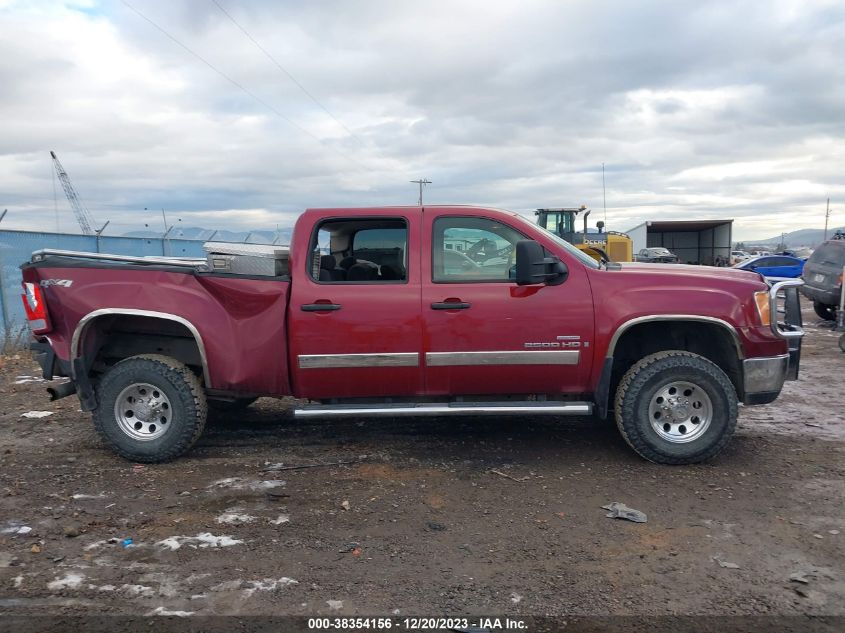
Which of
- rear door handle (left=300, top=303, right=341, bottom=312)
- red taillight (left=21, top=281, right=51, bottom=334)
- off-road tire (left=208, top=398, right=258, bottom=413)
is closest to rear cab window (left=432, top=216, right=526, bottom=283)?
rear door handle (left=300, top=303, right=341, bottom=312)

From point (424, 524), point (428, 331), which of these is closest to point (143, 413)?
point (428, 331)

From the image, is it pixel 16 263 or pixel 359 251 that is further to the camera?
pixel 16 263

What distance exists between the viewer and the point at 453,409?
16.2ft

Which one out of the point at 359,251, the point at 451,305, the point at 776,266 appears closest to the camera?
the point at 451,305

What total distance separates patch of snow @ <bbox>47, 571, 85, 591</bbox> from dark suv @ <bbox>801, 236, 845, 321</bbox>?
12287 millimetres

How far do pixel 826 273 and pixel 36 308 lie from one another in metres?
13.1

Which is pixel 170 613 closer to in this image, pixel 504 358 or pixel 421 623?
pixel 421 623

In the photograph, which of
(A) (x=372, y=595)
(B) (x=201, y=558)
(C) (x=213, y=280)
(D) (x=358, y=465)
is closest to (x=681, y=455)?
(D) (x=358, y=465)

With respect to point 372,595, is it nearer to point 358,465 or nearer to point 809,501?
point 358,465

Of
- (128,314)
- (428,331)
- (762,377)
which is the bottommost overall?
(762,377)

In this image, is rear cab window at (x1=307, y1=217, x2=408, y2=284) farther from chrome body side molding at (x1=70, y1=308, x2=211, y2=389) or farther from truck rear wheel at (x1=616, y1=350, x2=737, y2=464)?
truck rear wheel at (x1=616, y1=350, x2=737, y2=464)

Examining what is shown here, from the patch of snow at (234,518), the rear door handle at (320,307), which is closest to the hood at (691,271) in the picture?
the rear door handle at (320,307)

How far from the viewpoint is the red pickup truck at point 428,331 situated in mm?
4887

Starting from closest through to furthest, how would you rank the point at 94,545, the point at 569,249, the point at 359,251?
the point at 94,545 < the point at 569,249 < the point at 359,251
